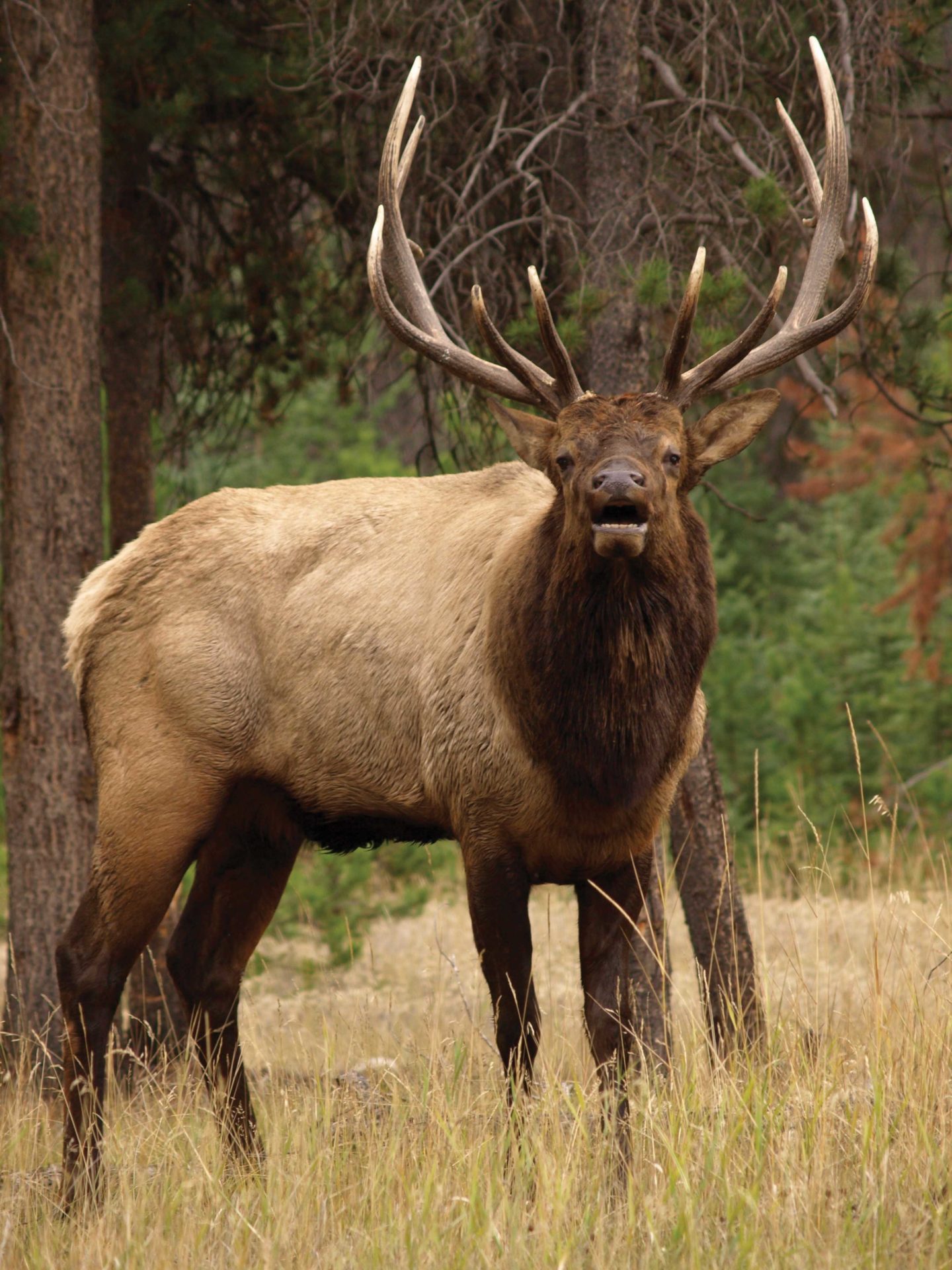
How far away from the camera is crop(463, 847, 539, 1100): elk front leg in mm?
4512

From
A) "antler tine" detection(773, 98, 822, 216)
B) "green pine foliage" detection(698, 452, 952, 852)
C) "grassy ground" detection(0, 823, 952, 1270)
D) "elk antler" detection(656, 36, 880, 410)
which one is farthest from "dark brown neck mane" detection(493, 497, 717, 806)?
"green pine foliage" detection(698, 452, 952, 852)

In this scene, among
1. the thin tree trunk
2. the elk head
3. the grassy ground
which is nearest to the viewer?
the grassy ground

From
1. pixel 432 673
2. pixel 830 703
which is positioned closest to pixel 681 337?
pixel 432 673

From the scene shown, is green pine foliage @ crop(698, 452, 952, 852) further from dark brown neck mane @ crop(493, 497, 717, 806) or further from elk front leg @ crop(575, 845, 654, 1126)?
dark brown neck mane @ crop(493, 497, 717, 806)

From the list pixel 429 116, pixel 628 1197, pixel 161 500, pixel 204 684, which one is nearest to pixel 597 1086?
pixel 628 1197

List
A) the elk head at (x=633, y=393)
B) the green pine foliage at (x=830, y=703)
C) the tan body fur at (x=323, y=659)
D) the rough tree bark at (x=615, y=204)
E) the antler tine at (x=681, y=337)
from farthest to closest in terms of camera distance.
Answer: the green pine foliage at (x=830, y=703)
the rough tree bark at (x=615, y=204)
the tan body fur at (x=323, y=659)
the antler tine at (x=681, y=337)
the elk head at (x=633, y=393)

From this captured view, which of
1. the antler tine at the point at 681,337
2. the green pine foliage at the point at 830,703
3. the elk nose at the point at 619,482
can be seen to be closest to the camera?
the elk nose at the point at 619,482

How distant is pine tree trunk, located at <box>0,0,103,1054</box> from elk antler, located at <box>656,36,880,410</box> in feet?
10.1

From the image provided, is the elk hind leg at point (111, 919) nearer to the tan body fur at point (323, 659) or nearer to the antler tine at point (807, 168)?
the tan body fur at point (323, 659)

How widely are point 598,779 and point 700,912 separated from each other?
2.09 meters

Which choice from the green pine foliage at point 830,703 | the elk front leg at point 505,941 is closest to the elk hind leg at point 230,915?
the elk front leg at point 505,941

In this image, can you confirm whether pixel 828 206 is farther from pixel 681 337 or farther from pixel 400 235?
pixel 400 235

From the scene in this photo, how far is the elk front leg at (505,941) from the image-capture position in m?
4.51

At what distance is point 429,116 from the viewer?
21.4 ft
